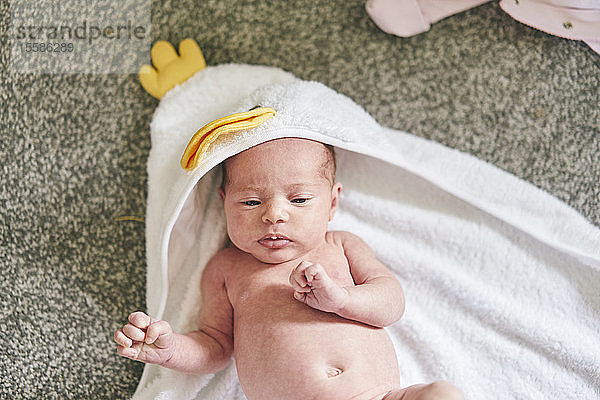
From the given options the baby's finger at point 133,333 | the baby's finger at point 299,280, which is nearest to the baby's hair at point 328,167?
the baby's finger at point 299,280

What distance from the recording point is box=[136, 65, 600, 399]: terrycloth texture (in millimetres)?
1229

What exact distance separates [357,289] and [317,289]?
101mm

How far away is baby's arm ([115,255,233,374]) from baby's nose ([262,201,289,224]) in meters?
0.22

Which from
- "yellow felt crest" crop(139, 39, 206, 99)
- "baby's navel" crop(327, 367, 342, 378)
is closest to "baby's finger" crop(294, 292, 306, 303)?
"baby's navel" crop(327, 367, 342, 378)

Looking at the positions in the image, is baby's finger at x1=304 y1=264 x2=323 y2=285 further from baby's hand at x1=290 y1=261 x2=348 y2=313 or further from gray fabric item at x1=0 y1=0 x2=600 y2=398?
gray fabric item at x1=0 y1=0 x2=600 y2=398

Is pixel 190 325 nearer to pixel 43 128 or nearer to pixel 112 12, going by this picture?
pixel 43 128

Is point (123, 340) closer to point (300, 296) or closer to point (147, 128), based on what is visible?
point (300, 296)

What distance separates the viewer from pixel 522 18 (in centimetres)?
133

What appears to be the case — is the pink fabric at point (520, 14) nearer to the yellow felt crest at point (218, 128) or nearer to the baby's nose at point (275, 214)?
the yellow felt crest at point (218, 128)

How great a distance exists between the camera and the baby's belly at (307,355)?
1045 mm

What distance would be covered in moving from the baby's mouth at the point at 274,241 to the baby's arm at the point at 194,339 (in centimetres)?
17

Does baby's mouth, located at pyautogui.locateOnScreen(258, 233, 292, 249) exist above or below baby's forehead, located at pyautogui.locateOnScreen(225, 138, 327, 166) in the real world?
below

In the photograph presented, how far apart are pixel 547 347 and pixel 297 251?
58 cm

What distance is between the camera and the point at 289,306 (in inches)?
43.7
